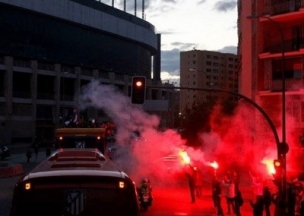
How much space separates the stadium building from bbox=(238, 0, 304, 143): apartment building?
36795mm

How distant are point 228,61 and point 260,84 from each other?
128 m

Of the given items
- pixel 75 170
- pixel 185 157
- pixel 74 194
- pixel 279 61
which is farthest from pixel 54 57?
pixel 74 194

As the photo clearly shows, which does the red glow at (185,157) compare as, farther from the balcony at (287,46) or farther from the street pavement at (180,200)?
the balcony at (287,46)

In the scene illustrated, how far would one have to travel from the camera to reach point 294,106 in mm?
35438

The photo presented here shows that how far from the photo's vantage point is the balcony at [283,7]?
3559cm

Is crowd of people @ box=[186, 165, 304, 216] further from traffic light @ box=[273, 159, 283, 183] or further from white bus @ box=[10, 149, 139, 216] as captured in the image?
white bus @ box=[10, 149, 139, 216]

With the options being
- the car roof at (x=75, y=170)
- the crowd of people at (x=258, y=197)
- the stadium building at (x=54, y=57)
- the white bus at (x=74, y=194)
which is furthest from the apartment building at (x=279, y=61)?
the stadium building at (x=54, y=57)

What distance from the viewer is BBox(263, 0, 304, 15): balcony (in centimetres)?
3559

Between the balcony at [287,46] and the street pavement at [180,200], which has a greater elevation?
the balcony at [287,46]

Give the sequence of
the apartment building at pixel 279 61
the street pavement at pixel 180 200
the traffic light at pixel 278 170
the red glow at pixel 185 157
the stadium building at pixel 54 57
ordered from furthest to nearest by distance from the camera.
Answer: the stadium building at pixel 54 57 < the apartment building at pixel 279 61 < the red glow at pixel 185 157 < the street pavement at pixel 180 200 < the traffic light at pixel 278 170

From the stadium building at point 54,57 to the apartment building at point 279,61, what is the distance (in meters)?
36.8

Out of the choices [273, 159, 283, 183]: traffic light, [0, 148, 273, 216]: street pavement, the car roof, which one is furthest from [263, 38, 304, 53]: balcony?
the car roof

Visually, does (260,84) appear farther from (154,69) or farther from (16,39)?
(154,69)

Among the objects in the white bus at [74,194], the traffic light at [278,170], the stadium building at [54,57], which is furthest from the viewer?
the stadium building at [54,57]
